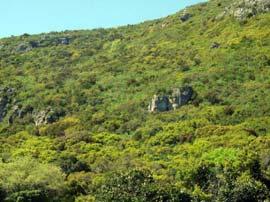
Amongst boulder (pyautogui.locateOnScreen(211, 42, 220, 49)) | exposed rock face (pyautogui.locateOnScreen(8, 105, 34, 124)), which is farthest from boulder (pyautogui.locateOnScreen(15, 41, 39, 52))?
boulder (pyautogui.locateOnScreen(211, 42, 220, 49))

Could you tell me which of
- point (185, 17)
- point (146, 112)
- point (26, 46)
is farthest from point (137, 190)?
point (26, 46)

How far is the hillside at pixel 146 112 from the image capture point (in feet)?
254

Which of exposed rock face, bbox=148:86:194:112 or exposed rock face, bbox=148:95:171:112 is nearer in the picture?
exposed rock face, bbox=148:86:194:112

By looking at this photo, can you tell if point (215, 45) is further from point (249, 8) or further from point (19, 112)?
point (19, 112)

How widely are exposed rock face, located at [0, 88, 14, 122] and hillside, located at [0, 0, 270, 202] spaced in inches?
8.9

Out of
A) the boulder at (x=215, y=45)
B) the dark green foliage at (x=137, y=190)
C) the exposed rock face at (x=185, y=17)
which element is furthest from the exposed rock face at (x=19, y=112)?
the exposed rock face at (x=185, y=17)

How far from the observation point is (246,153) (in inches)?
3275

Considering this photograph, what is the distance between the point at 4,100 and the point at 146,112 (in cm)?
2953

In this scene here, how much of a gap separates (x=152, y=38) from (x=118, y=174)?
86523mm

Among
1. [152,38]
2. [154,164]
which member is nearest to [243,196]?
[154,164]

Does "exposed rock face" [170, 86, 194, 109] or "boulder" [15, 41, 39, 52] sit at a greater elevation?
"boulder" [15, 41, 39, 52]

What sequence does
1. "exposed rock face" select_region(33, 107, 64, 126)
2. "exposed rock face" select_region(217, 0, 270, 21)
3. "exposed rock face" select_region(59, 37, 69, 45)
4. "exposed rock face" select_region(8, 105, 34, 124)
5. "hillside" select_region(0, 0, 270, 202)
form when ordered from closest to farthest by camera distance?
"hillside" select_region(0, 0, 270, 202) < "exposed rock face" select_region(33, 107, 64, 126) < "exposed rock face" select_region(8, 105, 34, 124) < "exposed rock face" select_region(217, 0, 270, 21) < "exposed rock face" select_region(59, 37, 69, 45)

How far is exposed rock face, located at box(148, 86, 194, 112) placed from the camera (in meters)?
115

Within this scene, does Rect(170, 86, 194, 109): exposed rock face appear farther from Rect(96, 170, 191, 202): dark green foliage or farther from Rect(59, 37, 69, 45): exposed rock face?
Rect(59, 37, 69, 45): exposed rock face
